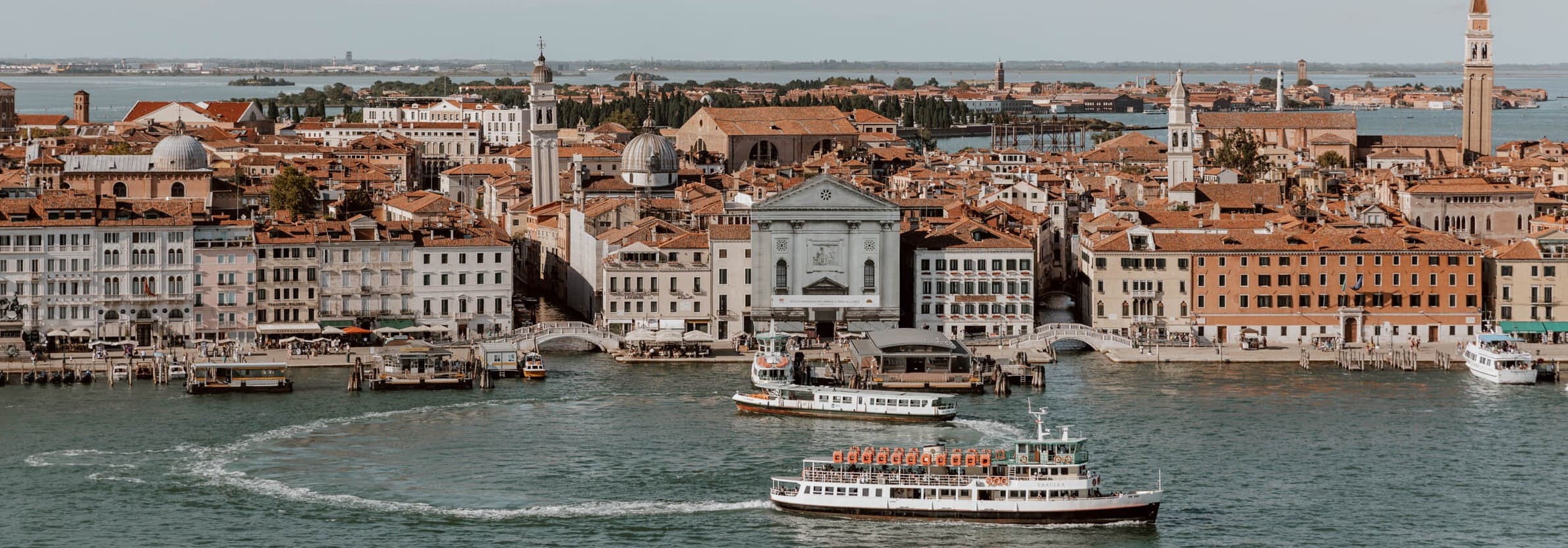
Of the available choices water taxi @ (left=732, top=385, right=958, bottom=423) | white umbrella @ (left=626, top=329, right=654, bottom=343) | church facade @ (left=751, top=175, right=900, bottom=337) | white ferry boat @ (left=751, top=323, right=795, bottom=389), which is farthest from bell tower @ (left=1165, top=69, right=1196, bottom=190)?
water taxi @ (left=732, top=385, right=958, bottom=423)

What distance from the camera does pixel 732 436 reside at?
38969mm

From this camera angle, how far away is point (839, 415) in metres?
41.5

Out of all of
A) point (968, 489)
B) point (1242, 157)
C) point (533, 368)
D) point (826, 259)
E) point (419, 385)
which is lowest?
point (968, 489)

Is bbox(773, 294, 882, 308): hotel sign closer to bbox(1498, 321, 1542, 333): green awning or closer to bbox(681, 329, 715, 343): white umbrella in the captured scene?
bbox(681, 329, 715, 343): white umbrella

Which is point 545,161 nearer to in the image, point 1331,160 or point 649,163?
point 649,163

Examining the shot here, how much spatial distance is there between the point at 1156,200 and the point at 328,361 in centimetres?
2781

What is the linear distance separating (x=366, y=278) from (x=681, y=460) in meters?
15.1

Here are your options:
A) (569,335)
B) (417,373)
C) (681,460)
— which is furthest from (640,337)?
(681,460)

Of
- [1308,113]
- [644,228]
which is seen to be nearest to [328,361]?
[644,228]

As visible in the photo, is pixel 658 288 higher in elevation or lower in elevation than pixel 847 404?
higher

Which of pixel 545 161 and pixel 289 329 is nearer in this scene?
pixel 289 329

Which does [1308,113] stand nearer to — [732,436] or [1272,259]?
[1272,259]

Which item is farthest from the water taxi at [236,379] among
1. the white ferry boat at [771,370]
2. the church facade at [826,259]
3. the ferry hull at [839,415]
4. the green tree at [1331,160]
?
the green tree at [1331,160]

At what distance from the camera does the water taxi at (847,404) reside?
40.7 metres
